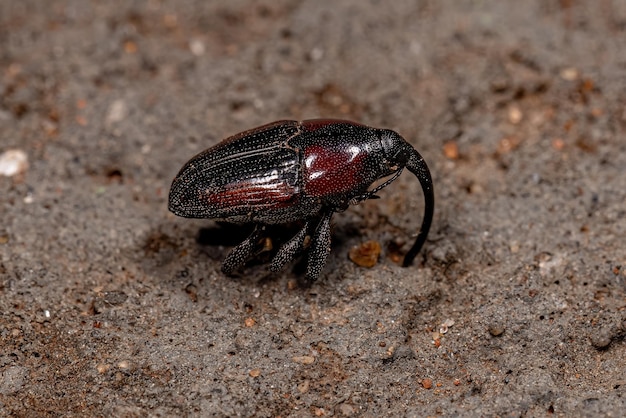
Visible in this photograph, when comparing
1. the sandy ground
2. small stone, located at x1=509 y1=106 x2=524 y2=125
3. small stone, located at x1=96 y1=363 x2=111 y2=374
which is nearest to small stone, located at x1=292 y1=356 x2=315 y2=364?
the sandy ground

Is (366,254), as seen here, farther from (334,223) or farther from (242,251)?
(242,251)

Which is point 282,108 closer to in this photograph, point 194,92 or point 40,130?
point 194,92

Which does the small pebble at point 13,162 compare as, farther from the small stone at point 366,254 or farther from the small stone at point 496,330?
the small stone at point 496,330

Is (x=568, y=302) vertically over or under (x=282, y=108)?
under

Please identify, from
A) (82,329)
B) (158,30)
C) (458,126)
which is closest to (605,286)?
(458,126)

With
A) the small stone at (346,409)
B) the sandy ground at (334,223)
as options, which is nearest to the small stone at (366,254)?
the sandy ground at (334,223)

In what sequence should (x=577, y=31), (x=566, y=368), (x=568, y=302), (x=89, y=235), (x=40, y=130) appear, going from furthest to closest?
(x=577, y=31)
(x=40, y=130)
(x=89, y=235)
(x=568, y=302)
(x=566, y=368)

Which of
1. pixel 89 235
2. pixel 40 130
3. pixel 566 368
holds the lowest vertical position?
pixel 566 368

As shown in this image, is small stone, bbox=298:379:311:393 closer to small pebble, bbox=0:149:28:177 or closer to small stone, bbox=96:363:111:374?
small stone, bbox=96:363:111:374
